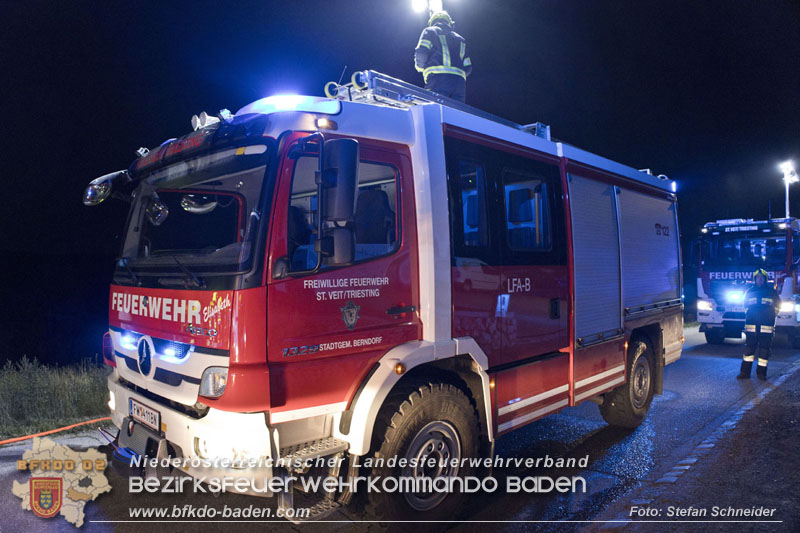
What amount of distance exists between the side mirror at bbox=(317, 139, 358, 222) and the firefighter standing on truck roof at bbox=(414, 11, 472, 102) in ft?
11.3

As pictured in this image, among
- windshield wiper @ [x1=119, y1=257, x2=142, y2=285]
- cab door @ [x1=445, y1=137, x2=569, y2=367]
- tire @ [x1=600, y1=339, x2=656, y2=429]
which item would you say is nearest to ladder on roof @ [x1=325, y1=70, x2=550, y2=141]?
cab door @ [x1=445, y1=137, x2=569, y2=367]

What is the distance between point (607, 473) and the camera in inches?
178

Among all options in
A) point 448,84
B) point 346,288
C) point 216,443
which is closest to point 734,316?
point 448,84

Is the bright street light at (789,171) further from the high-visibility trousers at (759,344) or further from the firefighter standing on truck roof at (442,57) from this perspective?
the firefighter standing on truck roof at (442,57)

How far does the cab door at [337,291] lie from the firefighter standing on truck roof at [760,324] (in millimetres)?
7557

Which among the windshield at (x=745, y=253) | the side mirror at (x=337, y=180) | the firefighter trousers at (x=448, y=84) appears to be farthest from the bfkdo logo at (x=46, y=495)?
the windshield at (x=745, y=253)

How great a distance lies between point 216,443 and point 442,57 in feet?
15.6

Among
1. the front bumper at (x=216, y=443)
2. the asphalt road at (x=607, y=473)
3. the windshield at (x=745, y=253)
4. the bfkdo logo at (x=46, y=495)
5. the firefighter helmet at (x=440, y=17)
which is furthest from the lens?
the windshield at (x=745, y=253)

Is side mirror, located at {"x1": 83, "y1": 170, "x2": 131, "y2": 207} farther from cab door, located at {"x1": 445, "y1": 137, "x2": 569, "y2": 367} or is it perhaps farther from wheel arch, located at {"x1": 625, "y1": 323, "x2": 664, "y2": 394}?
wheel arch, located at {"x1": 625, "y1": 323, "x2": 664, "y2": 394}

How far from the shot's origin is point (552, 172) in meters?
4.69

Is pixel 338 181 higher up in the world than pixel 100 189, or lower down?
lower down

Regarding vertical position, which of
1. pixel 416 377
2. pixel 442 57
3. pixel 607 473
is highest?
pixel 442 57

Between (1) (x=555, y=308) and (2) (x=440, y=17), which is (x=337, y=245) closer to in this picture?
(1) (x=555, y=308)

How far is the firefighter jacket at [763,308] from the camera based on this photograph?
8531 mm
